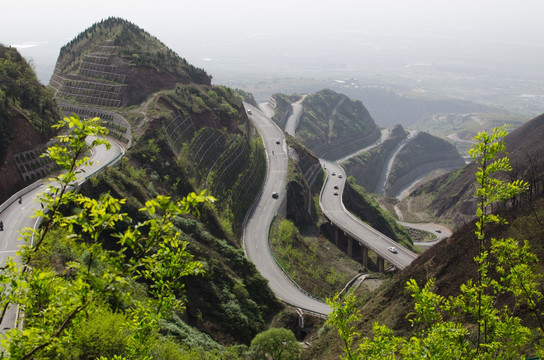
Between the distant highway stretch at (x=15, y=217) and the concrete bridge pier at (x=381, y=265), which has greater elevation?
the distant highway stretch at (x=15, y=217)

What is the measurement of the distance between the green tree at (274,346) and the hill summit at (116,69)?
183 ft

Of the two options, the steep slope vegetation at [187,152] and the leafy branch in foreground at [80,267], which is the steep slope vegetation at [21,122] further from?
the leafy branch in foreground at [80,267]

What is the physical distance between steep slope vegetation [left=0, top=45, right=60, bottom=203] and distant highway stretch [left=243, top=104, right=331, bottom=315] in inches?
1170

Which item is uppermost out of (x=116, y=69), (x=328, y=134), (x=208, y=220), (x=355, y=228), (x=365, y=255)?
(x=116, y=69)

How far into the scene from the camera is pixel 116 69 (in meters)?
83.4

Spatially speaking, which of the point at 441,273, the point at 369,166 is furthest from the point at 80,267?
the point at 369,166

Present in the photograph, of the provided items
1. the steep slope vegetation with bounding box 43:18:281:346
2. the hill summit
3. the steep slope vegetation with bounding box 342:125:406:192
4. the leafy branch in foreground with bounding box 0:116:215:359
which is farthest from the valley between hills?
the steep slope vegetation with bounding box 342:125:406:192

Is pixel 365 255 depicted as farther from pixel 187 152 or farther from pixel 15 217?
pixel 15 217

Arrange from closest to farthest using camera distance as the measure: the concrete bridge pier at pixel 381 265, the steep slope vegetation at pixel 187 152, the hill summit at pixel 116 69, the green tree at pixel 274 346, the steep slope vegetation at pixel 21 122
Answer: the green tree at pixel 274 346, the steep slope vegetation at pixel 187 152, the steep slope vegetation at pixel 21 122, the concrete bridge pier at pixel 381 265, the hill summit at pixel 116 69

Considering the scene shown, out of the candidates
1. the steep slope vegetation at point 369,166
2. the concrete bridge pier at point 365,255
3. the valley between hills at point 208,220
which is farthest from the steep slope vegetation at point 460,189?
the concrete bridge pier at point 365,255

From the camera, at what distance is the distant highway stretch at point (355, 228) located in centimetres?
6969

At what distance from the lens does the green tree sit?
34.5m

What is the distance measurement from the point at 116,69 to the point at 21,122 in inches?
1477

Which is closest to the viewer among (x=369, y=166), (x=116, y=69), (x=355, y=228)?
(x=355, y=228)
